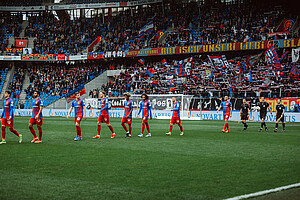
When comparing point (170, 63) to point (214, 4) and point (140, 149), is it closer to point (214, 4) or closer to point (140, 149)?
point (214, 4)

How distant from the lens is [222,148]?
40.6ft

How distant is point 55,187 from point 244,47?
132ft

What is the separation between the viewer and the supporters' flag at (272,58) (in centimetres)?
3838

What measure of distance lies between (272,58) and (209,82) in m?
7.42

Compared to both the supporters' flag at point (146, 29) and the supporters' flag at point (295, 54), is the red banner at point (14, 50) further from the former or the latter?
the supporters' flag at point (295, 54)

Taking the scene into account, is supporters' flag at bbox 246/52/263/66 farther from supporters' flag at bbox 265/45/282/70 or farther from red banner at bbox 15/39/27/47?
red banner at bbox 15/39/27/47

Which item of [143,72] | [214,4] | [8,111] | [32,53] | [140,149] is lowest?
[140,149]

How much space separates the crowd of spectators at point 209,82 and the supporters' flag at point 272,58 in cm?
56

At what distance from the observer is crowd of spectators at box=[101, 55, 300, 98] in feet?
117

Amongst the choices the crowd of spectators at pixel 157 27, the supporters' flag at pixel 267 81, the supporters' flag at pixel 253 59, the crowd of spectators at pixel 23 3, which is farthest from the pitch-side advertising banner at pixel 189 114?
the crowd of spectators at pixel 23 3

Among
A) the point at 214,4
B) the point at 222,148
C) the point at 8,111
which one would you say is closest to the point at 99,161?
the point at 222,148

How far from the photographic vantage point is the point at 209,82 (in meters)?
40.6

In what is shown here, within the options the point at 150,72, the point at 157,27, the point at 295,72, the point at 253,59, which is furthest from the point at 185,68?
the point at 295,72

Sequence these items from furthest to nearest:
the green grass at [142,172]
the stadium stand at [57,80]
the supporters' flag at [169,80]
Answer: the stadium stand at [57,80] < the supporters' flag at [169,80] < the green grass at [142,172]
